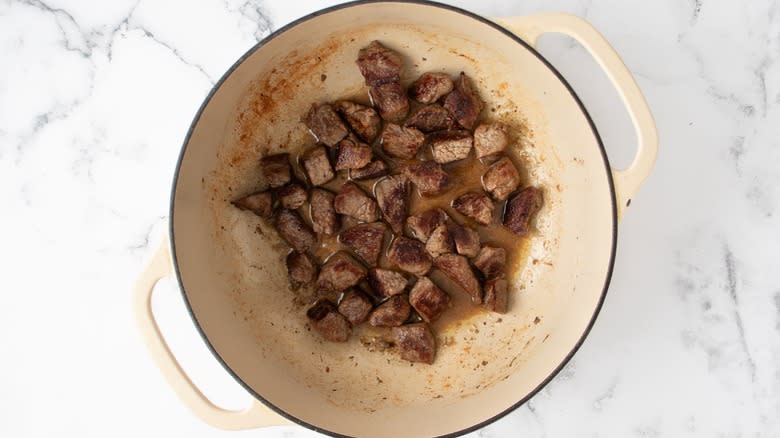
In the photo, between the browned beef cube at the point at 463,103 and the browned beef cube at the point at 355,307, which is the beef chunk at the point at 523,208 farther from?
the browned beef cube at the point at 355,307

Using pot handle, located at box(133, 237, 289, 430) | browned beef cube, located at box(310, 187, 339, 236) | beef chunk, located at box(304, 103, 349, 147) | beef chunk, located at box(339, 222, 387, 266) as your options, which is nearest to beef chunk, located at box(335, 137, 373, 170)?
beef chunk, located at box(304, 103, 349, 147)

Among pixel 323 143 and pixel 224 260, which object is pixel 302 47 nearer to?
pixel 323 143

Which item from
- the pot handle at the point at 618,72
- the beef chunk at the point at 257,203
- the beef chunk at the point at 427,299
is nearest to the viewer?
the pot handle at the point at 618,72

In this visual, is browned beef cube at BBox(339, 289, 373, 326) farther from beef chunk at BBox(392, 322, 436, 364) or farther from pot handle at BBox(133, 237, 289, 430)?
pot handle at BBox(133, 237, 289, 430)

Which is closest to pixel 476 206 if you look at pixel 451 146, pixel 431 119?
pixel 451 146

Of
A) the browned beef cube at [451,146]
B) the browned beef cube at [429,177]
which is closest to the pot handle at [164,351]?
the browned beef cube at [429,177]

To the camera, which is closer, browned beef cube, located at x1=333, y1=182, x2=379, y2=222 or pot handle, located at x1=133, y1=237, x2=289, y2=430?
pot handle, located at x1=133, y1=237, x2=289, y2=430

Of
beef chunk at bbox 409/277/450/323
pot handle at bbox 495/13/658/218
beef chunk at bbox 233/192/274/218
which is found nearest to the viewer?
pot handle at bbox 495/13/658/218
